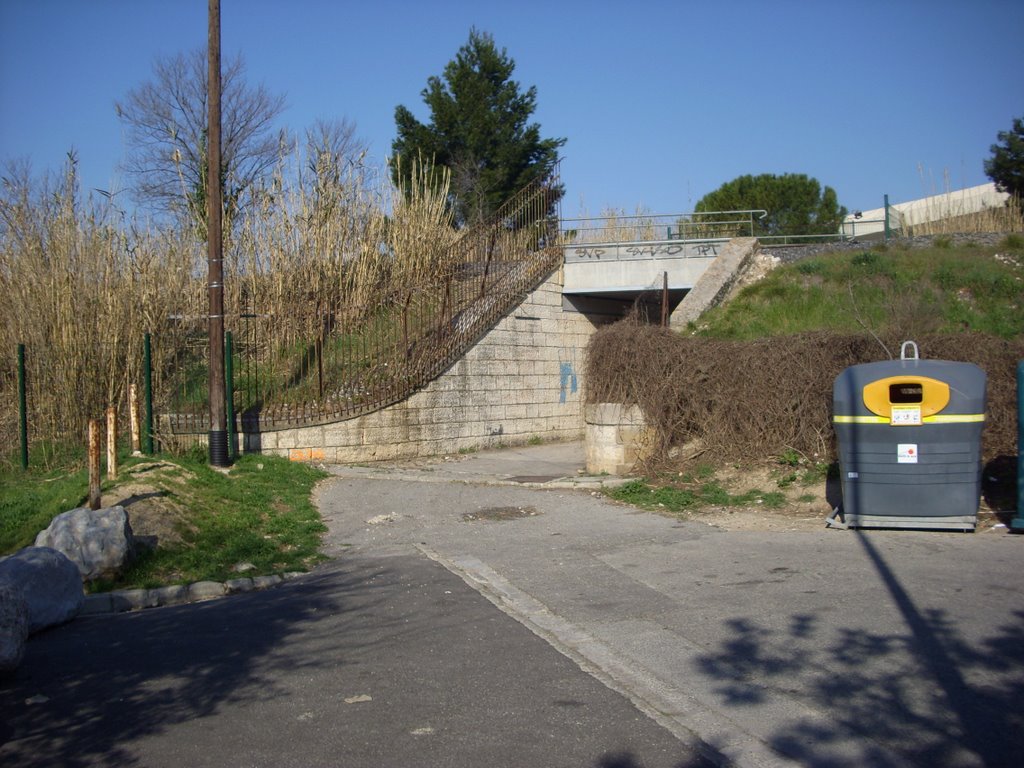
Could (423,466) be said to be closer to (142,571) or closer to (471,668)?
(142,571)

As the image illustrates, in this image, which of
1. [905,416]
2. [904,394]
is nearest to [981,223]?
[904,394]

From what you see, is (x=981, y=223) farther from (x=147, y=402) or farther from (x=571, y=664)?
(x=571, y=664)

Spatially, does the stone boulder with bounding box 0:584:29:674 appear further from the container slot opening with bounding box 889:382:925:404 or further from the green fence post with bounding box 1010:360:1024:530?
the green fence post with bounding box 1010:360:1024:530

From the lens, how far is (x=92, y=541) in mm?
8305

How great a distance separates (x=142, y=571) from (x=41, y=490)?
4.36 meters

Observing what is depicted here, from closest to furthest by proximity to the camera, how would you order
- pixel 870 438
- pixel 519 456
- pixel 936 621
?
pixel 936 621, pixel 870 438, pixel 519 456

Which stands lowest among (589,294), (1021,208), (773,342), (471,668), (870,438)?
(471,668)

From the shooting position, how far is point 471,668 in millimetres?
5867

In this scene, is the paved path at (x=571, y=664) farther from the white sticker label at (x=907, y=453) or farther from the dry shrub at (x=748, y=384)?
the dry shrub at (x=748, y=384)

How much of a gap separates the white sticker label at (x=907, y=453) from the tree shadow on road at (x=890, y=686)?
2.79m

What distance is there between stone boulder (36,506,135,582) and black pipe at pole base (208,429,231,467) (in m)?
5.28

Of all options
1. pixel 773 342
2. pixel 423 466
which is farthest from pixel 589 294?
pixel 773 342

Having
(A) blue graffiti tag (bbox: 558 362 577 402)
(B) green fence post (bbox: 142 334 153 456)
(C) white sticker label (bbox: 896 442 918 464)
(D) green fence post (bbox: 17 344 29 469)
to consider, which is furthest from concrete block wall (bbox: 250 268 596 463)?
(C) white sticker label (bbox: 896 442 918 464)

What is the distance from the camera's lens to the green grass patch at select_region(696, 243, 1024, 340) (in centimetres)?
1625
